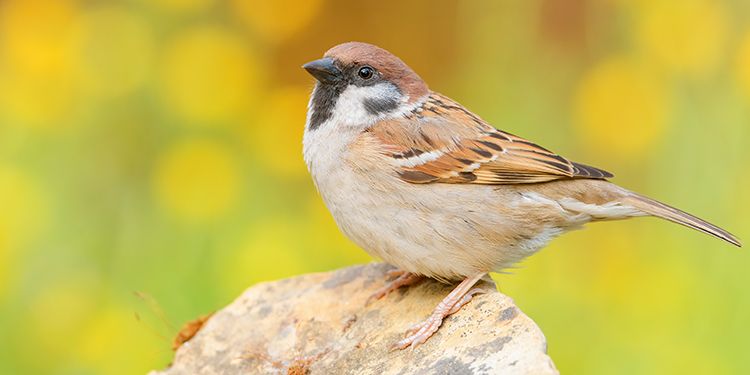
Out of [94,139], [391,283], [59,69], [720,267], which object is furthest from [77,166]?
[720,267]

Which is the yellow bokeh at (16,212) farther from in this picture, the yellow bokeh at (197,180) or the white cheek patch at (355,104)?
the white cheek patch at (355,104)

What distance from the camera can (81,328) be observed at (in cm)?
515

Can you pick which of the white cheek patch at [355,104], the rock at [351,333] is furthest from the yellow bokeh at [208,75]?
the white cheek patch at [355,104]

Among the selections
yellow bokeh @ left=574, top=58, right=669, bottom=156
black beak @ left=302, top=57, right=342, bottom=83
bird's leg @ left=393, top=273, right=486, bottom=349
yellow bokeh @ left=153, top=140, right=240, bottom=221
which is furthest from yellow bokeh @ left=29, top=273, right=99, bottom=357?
yellow bokeh @ left=574, top=58, right=669, bottom=156

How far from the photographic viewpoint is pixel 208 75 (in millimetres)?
5859

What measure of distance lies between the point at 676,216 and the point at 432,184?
863 millimetres

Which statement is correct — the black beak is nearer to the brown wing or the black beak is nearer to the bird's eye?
the bird's eye

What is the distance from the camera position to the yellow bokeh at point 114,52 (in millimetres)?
5758

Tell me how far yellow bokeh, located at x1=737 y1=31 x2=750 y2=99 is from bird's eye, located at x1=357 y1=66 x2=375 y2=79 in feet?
6.41

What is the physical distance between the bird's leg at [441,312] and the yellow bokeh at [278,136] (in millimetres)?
2189

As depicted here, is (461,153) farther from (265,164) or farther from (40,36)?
(40,36)

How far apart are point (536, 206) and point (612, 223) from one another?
5.90 ft

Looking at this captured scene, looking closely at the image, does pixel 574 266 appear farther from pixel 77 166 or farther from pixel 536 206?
pixel 77 166

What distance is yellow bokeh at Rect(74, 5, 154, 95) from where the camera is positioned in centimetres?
576
